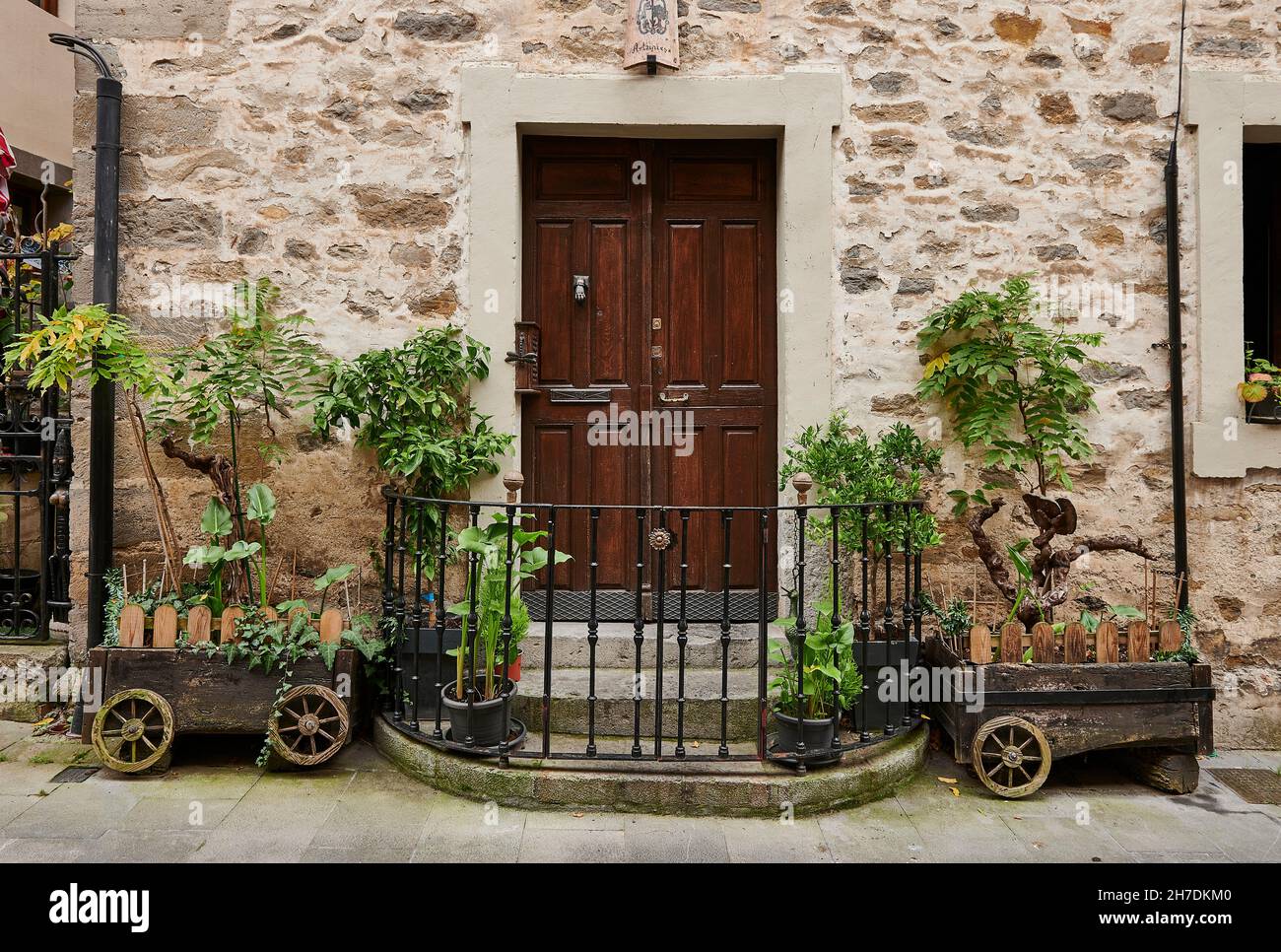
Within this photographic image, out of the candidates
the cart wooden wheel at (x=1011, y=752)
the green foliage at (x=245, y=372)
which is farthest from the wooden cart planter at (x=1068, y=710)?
the green foliage at (x=245, y=372)

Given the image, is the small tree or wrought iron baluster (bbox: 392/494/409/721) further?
the small tree

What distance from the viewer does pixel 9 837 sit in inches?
124

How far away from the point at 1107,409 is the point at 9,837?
477 cm

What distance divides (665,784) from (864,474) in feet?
5.06

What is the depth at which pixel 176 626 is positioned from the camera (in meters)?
3.76

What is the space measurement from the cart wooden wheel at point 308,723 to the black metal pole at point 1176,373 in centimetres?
379

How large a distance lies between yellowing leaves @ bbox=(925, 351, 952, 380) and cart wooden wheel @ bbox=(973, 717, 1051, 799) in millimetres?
1579

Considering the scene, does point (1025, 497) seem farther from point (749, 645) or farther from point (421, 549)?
point (421, 549)

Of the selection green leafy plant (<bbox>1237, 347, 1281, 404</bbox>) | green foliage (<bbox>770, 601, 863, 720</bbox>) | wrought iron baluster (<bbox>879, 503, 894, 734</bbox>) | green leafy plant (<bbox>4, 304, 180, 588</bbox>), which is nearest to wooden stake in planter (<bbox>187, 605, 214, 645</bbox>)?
green leafy plant (<bbox>4, 304, 180, 588</bbox>)

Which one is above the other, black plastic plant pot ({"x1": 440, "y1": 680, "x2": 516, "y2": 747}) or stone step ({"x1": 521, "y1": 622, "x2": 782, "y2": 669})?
stone step ({"x1": 521, "y1": 622, "x2": 782, "y2": 669})

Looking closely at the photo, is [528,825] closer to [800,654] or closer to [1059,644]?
[800,654]

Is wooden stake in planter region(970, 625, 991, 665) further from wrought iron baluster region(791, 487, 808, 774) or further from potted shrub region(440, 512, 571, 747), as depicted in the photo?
potted shrub region(440, 512, 571, 747)

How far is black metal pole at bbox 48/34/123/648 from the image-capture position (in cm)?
417

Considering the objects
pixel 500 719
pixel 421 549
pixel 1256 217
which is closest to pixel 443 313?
pixel 421 549
